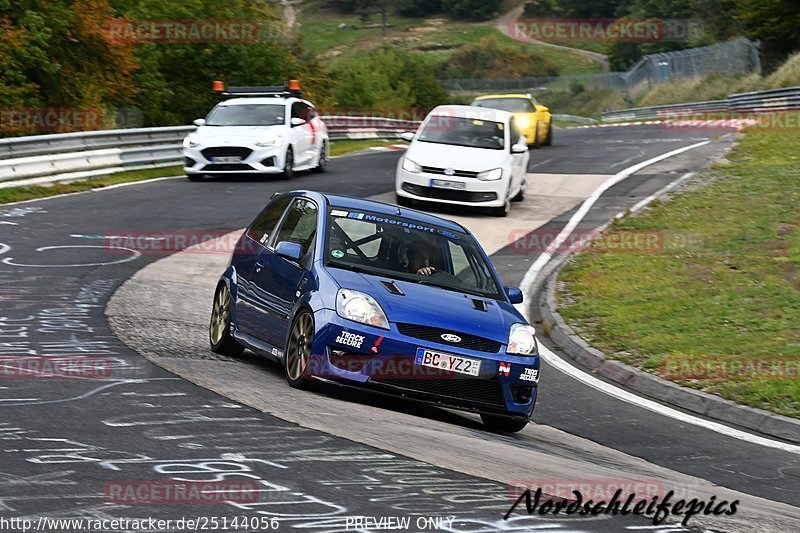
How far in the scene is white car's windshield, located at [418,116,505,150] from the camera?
75.6 feet

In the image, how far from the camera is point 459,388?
29.1 ft

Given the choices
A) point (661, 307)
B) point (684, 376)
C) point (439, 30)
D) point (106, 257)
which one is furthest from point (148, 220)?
point (439, 30)

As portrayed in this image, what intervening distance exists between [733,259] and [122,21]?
2010 cm

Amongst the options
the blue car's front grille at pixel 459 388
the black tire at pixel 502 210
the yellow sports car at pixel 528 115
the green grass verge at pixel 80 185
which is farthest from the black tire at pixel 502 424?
the yellow sports car at pixel 528 115

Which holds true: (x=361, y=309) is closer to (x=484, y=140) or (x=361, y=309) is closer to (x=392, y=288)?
(x=392, y=288)

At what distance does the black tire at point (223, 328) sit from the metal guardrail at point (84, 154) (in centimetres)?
1217

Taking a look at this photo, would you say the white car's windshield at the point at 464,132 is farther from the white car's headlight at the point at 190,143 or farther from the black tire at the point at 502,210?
the white car's headlight at the point at 190,143

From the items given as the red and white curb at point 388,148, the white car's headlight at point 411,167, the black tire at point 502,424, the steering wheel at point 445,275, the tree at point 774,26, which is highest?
the tree at point 774,26

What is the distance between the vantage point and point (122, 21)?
106 ft

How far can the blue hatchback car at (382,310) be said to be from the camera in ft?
28.9

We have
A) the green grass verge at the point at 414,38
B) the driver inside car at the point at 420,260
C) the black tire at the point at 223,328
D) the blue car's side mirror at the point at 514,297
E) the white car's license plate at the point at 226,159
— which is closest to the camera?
the driver inside car at the point at 420,260

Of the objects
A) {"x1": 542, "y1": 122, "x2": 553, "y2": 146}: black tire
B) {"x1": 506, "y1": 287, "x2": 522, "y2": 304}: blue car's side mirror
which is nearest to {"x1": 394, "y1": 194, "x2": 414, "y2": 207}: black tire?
{"x1": 506, "y1": 287, "x2": 522, "y2": 304}: blue car's side mirror

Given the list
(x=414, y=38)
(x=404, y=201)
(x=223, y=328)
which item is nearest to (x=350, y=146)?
(x=404, y=201)

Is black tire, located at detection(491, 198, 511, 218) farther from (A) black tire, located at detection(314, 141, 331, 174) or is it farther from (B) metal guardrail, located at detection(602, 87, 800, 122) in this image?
(B) metal guardrail, located at detection(602, 87, 800, 122)
